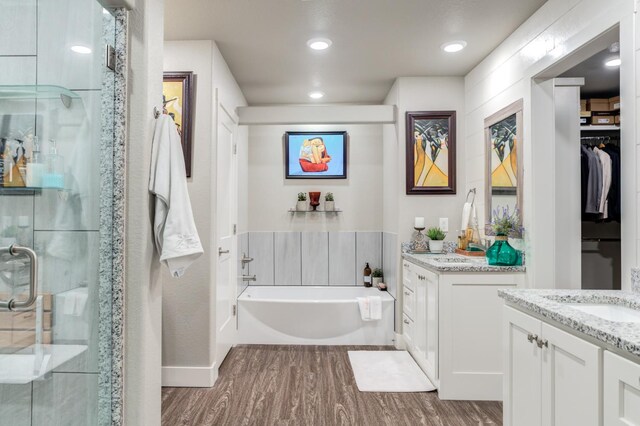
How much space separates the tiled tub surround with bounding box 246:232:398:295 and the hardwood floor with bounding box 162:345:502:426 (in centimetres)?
153

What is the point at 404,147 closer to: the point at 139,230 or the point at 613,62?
the point at 613,62

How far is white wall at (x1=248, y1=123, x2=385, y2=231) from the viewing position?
4.92 metres

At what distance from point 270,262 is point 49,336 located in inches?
142

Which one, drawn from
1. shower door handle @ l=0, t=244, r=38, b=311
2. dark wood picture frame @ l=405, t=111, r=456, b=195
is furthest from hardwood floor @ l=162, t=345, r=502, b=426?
dark wood picture frame @ l=405, t=111, r=456, b=195

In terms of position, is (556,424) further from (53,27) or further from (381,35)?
(381,35)

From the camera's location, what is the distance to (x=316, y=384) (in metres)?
3.07

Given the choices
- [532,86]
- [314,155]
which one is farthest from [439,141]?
[314,155]

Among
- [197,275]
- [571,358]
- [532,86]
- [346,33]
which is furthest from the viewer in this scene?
[197,275]

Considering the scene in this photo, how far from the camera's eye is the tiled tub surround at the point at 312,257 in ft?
16.1

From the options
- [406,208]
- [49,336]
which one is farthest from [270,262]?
[49,336]

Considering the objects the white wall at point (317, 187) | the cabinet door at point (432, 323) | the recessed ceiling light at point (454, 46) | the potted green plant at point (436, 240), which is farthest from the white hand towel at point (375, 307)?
the recessed ceiling light at point (454, 46)

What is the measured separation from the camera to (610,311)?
66.2 inches

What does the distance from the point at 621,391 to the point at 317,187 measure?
398cm

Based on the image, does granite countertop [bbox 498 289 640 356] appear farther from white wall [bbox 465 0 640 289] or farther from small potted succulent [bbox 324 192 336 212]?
small potted succulent [bbox 324 192 336 212]
